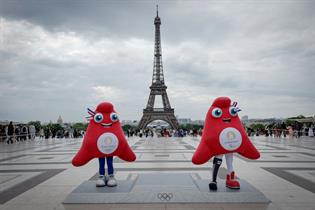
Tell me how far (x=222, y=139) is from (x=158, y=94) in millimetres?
54707

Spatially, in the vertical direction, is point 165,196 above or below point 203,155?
below

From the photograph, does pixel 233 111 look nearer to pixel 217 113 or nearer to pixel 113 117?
pixel 217 113

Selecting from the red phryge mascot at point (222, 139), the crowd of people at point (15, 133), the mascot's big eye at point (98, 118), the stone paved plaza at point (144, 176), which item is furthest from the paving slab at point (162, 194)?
the crowd of people at point (15, 133)

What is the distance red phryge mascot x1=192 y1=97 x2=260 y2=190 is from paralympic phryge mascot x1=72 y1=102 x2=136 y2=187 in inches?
64.2

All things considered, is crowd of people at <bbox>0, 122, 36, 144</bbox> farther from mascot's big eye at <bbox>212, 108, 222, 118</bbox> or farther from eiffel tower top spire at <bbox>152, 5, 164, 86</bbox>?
→ eiffel tower top spire at <bbox>152, 5, 164, 86</bbox>

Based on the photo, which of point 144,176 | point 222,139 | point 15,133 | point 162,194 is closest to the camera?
point 162,194

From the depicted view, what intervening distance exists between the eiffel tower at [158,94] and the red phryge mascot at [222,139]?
1937 inches

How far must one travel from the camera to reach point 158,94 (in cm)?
6028

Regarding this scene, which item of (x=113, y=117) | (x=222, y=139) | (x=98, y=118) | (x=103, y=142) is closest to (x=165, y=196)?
(x=222, y=139)

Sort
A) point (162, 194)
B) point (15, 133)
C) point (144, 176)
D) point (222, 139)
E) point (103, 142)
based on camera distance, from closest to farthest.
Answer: point (162, 194), point (222, 139), point (103, 142), point (144, 176), point (15, 133)

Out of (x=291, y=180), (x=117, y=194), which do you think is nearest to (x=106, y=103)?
(x=117, y=194)

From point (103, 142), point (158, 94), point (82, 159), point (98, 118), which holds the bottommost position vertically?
point (82, 159)

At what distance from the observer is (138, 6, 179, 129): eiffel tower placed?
56.8m

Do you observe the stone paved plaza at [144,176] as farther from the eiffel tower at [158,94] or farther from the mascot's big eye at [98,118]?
the eiffel tower at [158,94]
